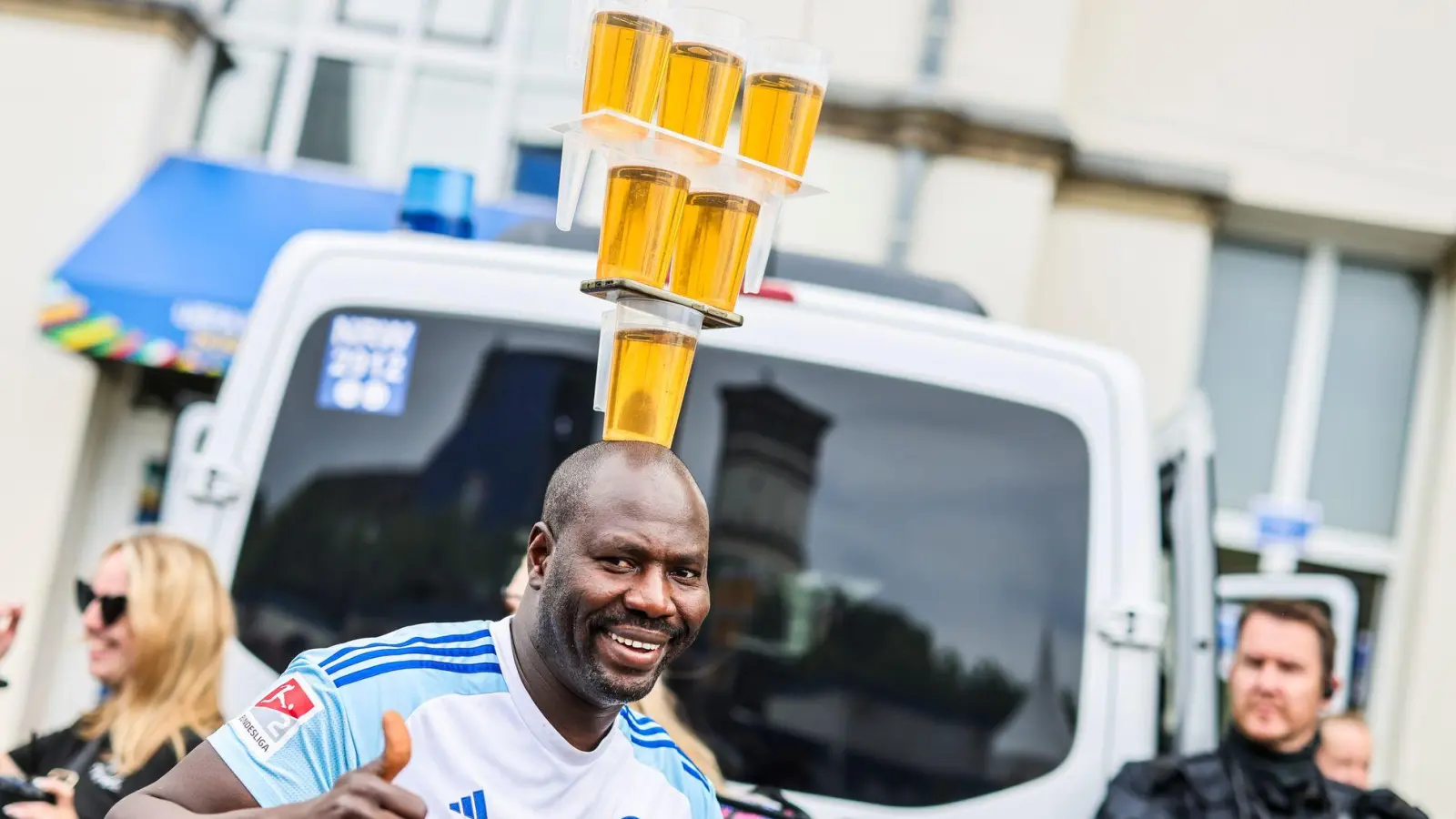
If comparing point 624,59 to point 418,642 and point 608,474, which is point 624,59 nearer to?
point 608,474

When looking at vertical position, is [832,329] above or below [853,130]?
below

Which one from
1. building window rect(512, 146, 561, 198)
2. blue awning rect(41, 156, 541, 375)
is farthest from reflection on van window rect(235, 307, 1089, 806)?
building window rect(512, 146, 561, 198)

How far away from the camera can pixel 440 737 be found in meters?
2.10

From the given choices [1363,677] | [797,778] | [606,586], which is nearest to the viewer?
[606,586]

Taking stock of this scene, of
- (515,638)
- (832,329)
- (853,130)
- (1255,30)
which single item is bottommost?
(515,638)

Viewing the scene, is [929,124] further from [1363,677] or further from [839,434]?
[839,434]

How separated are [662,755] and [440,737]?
1.27 ft

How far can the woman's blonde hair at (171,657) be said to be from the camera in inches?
146

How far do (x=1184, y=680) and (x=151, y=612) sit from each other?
2.47m

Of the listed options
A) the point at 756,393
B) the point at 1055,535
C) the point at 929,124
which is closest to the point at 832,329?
the point at 756,393

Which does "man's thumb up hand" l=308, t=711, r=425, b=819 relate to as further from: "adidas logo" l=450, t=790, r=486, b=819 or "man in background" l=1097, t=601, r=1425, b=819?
"man in background" l=1097, t=601, r=1425, b=819

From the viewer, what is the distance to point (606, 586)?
6.94ft

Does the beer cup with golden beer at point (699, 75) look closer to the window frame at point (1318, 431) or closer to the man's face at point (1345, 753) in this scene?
the man's face at point (1345, 753)

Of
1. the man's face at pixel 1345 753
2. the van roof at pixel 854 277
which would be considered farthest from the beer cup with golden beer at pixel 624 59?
the man's face at pixel 1345 753
